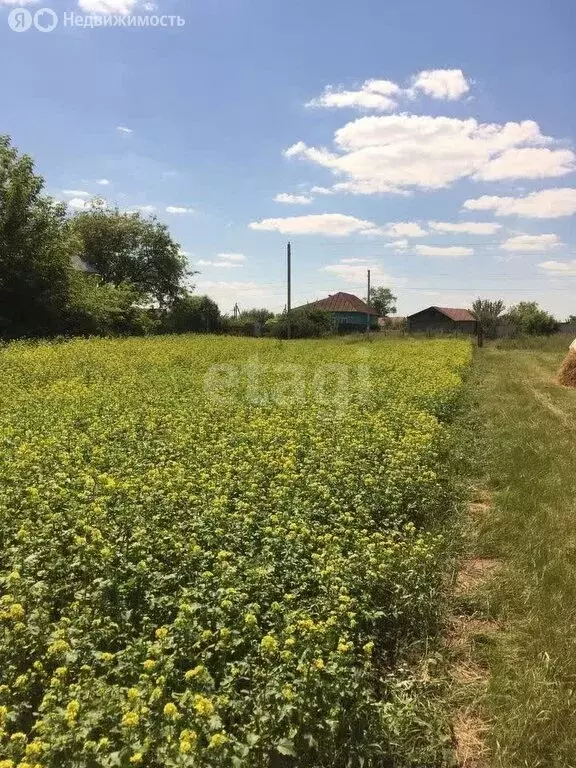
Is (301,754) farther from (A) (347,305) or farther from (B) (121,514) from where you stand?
(A) (347,305)

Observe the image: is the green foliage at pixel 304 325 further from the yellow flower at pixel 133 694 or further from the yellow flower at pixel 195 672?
the yellow flower at pixel 133 694

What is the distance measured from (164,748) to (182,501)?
2.27 metres

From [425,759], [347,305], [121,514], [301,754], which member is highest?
[347,305]

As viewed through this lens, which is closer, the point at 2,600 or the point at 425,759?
the point at 425,759

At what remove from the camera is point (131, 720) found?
81.3 inches

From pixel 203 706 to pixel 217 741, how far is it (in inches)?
6.3

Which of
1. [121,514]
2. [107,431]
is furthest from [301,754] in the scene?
[107,431]

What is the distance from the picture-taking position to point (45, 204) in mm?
24375

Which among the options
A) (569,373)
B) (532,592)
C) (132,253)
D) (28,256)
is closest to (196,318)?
(132,253)

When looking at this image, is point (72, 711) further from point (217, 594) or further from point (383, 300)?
point (383, 300)

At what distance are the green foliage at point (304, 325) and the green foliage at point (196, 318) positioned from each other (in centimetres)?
527

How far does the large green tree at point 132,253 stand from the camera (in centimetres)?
4528

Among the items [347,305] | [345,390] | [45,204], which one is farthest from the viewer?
[347,305]

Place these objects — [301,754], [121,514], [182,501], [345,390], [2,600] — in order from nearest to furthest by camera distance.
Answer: [301,754], [2,600], [121,514], [182,501], [345,390]
